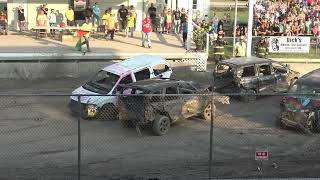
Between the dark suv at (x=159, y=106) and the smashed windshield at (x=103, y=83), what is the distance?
1.46 metres

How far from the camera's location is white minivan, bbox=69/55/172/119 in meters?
18.5

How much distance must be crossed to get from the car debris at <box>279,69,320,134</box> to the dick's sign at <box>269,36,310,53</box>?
9.84 metres

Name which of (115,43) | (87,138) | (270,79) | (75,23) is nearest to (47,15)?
(75,23)

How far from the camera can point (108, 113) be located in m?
18.0

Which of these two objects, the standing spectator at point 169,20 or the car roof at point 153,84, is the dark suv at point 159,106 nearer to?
the car roof at point 153,84

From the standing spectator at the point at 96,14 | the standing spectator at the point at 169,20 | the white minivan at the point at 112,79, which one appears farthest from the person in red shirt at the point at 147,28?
the white minivan at the point at 112,79

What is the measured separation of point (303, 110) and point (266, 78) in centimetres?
534

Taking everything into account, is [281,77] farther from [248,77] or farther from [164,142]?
[164,142]

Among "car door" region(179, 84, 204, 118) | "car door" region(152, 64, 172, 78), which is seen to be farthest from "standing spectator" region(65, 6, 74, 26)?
"car door" region(179, 84, 204, 118)

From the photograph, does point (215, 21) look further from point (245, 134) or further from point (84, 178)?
point (84, 178)

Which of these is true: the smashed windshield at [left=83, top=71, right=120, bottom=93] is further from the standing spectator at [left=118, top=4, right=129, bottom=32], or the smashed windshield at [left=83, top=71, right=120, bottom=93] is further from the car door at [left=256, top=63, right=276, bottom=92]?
the standing spectator at [left=118, top=4, right=129, bottom=32]

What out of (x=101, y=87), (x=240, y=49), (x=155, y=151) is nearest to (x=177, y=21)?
(x=240, y=49)

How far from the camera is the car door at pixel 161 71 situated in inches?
826

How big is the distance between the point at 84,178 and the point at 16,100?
8585 mm
